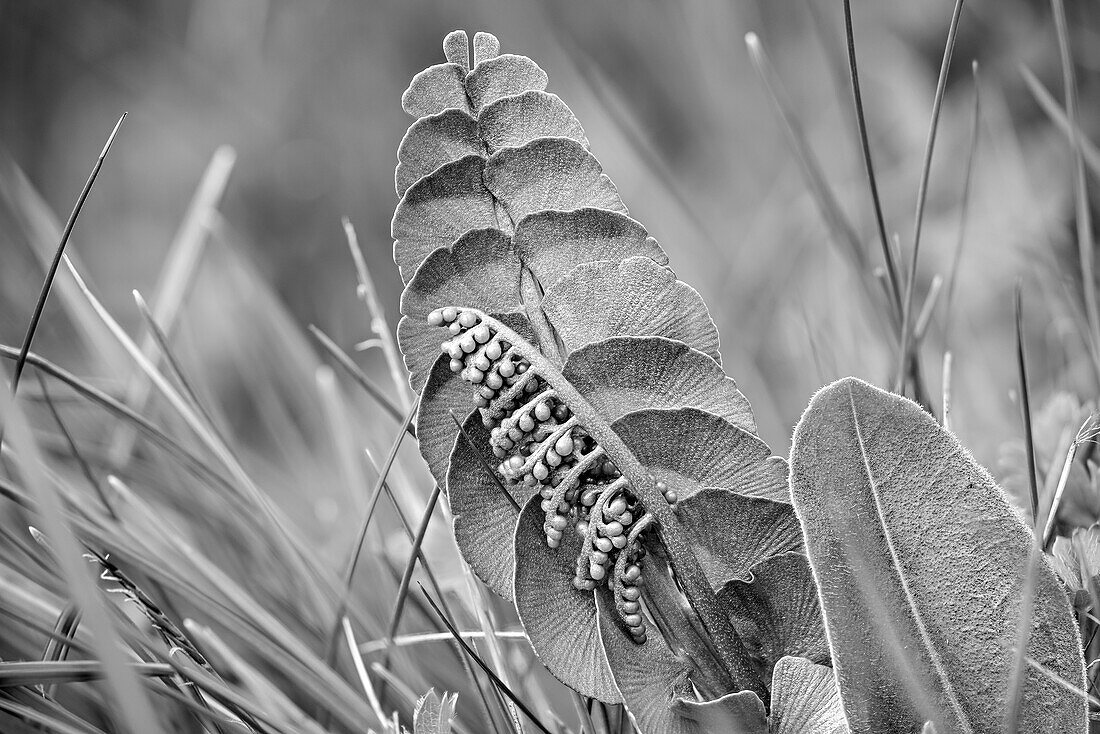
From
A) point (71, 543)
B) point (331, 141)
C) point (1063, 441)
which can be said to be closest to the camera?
point (71, 543)

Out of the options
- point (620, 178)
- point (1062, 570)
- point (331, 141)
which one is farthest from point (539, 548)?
point (331, 141)

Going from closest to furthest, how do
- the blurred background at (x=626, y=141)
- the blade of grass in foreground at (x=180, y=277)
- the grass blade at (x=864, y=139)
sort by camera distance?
the grass blade at (x=864, y=139)
the blade of grass in foreground at (x=180, y=277)
the blurred background at (x=626, y=141)

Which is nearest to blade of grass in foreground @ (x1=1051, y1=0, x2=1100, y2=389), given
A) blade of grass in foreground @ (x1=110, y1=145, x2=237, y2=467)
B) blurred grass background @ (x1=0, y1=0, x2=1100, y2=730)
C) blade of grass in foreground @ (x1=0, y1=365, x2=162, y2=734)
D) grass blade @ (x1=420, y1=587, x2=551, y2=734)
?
blurred grass background @ (x1=0, y1=0, x2=1100, y2=730)

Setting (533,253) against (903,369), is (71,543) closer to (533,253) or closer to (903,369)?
(533,253)

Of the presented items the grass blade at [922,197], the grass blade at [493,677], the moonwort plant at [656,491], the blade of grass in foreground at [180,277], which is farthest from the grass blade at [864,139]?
the blade of grass in foreground at [180,277]

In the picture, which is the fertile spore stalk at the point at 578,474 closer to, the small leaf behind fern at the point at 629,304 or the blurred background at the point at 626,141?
the small leaf behind fern at the point at 629,304

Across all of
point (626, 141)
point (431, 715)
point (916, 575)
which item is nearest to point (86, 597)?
point (431, 715)

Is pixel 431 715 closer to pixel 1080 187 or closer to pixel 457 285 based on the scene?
pixel 457 285

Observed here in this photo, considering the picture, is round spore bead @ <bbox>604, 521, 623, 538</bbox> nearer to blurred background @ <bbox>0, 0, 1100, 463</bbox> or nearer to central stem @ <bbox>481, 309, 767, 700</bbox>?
central stem @ <bbox>481, 309, 767, 700</bbox>
